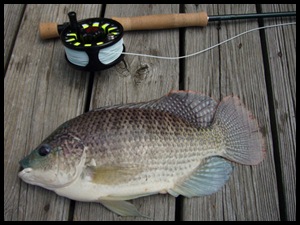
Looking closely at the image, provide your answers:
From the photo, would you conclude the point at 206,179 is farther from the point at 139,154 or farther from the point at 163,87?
the point at 163,87

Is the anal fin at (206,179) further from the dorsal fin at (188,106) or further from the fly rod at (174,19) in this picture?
the fly rod at (174,19)

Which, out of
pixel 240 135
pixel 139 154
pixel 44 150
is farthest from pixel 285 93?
pixel 44 150

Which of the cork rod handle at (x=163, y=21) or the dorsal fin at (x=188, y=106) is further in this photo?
the cork rod handle at (x=163, y=21)

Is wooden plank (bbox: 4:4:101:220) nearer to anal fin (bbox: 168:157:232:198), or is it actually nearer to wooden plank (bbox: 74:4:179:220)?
wooden plank (bbox: 74:4:179:220)

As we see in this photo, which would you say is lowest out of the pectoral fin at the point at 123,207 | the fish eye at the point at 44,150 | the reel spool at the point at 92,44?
the pectoral fin at the point at 123,207

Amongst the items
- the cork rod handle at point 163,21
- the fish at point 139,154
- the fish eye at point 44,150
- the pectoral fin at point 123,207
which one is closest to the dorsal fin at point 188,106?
the fish at point 139,154
